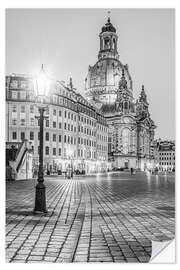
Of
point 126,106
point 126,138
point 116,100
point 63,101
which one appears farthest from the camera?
point 126,138

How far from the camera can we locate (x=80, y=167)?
54.6m

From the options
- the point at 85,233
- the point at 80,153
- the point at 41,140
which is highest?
the point at 41,140

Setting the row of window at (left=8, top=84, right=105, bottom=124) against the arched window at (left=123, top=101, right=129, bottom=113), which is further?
the arched window at (left=123, top=101, right=129, bottom=113)

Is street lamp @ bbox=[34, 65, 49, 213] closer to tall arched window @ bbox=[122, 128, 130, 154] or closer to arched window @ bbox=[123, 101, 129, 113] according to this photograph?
tall arched window @ bbox=[122, 128, 130, 154]

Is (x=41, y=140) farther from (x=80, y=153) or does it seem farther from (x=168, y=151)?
(x=80, y=153)

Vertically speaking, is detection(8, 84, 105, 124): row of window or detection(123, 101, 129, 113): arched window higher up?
detection(123, 101, 129, 113): arched window

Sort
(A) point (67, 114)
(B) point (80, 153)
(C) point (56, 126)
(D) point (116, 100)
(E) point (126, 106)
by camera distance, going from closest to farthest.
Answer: (C) point (56, 126) → (A) point (67, 114) → (B) point (80, 153) → (D) point (116, 100) → (E) point (126, 106)

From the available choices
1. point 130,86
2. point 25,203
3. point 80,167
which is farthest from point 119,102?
point 25,203

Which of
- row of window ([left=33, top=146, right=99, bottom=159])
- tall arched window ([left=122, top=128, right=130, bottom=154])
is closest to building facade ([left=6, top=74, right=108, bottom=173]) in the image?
row of window ([left=33, top=146, right=99, bottom=159])

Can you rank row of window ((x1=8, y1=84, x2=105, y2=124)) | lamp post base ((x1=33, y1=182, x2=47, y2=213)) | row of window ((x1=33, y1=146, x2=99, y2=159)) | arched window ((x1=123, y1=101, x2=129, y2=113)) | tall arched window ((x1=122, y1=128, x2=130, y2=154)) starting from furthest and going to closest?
arched window ((x1=123, y1=101, x2=129, y2=113)) < tall arched window ((x1=122, y1=128, x2=130, y2=154)) < row of window ((x1=33, y1=146, x2=99, y2=159)) < row of window ((x1=8, y1=84, x2=105, y2=124)) < lamp post base ((x1=33, y1=182, x2=47, y2=213))

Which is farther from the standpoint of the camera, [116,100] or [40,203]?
[116,100]

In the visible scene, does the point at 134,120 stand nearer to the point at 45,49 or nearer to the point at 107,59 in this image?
the point at 107,59

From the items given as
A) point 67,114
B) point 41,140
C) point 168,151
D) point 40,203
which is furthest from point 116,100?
point 40,203

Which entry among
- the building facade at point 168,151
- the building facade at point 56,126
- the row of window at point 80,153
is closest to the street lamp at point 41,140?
the building facade at point 168,151
